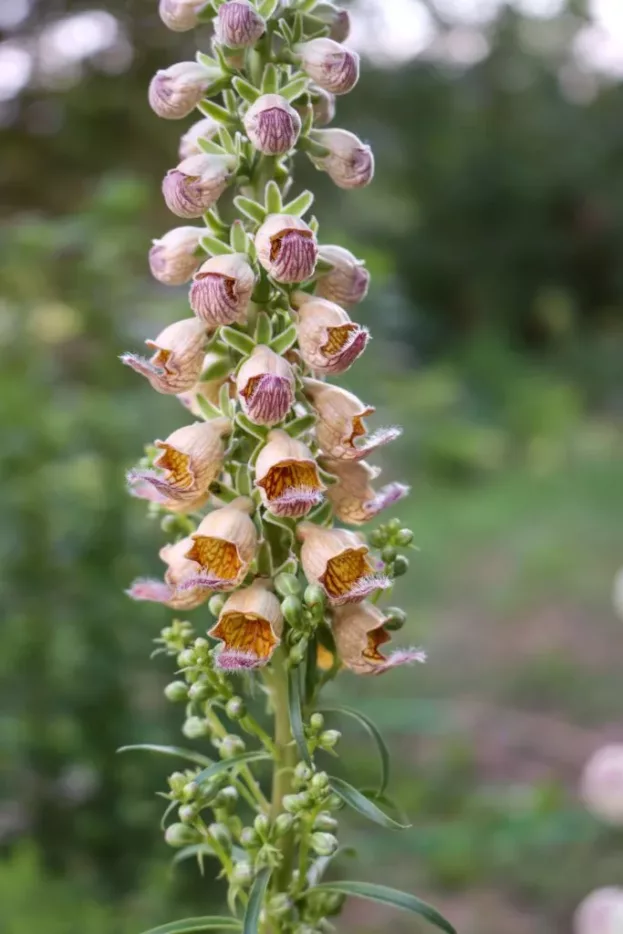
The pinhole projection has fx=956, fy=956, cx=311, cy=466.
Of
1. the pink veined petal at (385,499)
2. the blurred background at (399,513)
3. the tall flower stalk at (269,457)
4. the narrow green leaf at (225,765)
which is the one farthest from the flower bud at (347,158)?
the blurred background at (399,513)

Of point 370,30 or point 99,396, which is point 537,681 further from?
point 370,30

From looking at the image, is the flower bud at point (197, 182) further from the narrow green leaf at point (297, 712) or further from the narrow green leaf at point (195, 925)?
the narrow green leaf at point (195, 925)

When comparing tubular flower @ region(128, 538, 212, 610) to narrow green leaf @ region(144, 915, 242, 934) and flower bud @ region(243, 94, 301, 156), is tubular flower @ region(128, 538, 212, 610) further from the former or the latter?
flower bud @ region(243, 94, 301, 156)

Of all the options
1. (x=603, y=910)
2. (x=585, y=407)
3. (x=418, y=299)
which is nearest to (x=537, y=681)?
(x=603, y=910)

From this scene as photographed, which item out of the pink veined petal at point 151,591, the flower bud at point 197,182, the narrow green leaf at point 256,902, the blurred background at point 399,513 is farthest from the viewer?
the blurred background at point 399,513

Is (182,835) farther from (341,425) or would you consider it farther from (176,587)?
(341,425)
